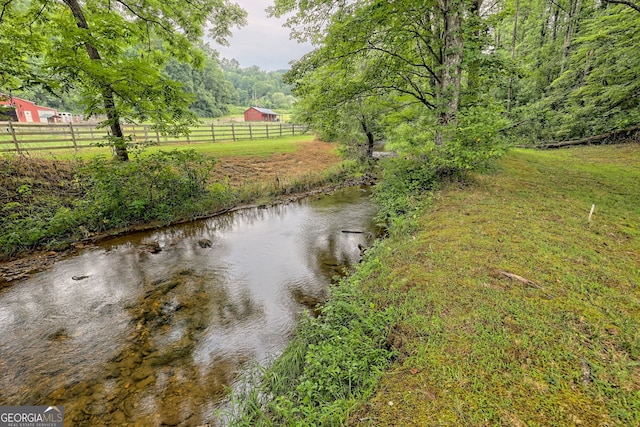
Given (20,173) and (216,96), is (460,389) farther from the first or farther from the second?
(216,96)

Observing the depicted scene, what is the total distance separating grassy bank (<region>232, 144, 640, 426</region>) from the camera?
200 cm

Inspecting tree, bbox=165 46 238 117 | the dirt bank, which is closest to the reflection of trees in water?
the dirt bank

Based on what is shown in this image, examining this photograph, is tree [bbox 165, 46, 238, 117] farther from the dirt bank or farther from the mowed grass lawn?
the mowed grass lawn

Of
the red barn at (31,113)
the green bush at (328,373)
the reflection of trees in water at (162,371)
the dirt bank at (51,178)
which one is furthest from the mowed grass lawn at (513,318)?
the red barn at (31,113)

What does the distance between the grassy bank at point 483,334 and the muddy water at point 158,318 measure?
3.37ft

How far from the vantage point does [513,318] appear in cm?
274

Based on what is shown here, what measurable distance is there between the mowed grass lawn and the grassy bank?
0.01 m

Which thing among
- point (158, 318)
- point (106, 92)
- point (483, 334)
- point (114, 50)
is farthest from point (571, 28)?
point (158, 318)

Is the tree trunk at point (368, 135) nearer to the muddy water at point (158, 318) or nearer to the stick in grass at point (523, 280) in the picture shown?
the muddy water at point (158, 318)

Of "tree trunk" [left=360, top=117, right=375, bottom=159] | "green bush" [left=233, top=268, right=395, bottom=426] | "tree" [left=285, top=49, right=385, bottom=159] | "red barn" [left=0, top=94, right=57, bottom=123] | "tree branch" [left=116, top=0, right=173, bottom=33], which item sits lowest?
"green bush" [left=233, top=268, right=395, bottom=426]

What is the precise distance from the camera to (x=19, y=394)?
3.16 meters

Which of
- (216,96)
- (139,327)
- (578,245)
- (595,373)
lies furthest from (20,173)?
(216,96)

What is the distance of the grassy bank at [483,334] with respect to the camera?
200 centimetres

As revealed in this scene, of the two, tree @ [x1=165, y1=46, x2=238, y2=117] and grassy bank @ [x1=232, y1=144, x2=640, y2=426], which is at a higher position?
tree @ [x1=165, y1=46, x2=238, y2=117]
